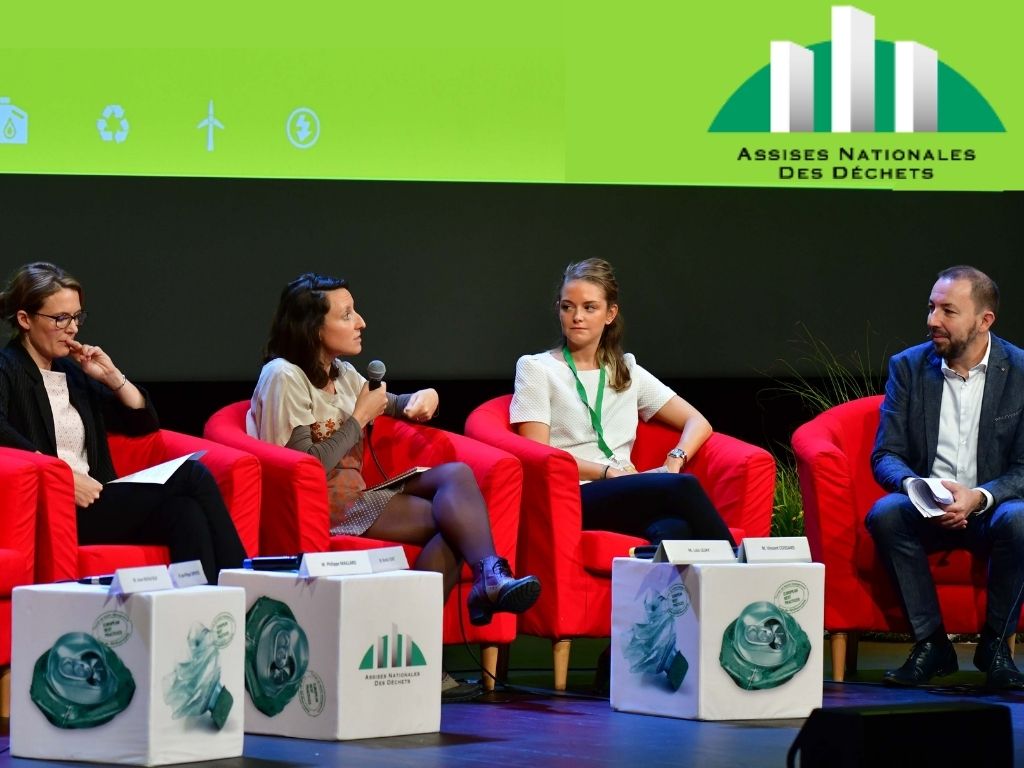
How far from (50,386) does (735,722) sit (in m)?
2.06

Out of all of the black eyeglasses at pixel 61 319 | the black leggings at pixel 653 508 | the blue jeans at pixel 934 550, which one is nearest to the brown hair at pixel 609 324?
the black leggings at pixel 653 508

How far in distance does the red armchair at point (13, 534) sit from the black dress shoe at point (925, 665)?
2419mm

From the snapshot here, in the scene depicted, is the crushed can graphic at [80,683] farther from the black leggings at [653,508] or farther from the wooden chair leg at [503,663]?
the black leggings at [653,508]

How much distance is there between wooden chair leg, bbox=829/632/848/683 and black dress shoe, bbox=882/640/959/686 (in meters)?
0.16

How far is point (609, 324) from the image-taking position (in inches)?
212

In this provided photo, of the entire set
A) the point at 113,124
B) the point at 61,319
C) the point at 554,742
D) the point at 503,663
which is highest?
the point at 113,124

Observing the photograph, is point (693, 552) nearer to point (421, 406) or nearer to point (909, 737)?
point (421, 406)

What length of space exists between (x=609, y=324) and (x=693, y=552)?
1.36m

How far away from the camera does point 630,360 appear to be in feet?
17.8

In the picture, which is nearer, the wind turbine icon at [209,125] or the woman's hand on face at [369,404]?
the woman's hand on face at [369,404]

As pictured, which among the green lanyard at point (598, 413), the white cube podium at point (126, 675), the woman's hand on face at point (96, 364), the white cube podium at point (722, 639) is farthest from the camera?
the green lanyard at point (598, 413)

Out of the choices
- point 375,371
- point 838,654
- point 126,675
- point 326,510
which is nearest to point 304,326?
point 375,371

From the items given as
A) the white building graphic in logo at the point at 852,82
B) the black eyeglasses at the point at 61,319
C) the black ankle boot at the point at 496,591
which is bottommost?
the black ankle boot at the point at 496,591

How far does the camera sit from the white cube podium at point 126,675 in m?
3.33
